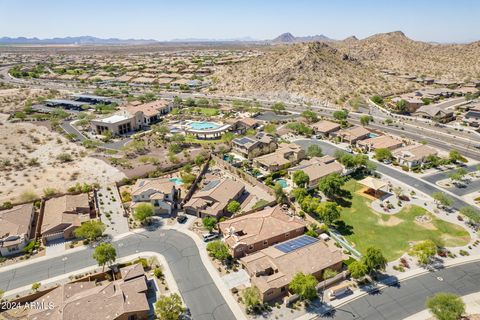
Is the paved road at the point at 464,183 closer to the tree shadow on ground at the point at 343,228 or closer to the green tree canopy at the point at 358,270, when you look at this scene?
the tree shadow on ground at the point at 343,228

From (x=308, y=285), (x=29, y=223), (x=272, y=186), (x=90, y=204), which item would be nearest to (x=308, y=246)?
(x=308, y=285)

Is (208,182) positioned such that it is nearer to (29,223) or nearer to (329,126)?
(29,223)

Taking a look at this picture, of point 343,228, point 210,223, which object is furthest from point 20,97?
point 343,228

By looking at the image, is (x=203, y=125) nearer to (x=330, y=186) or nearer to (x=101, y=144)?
(x=101, y=144)

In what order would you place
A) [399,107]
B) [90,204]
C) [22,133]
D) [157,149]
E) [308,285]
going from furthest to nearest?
[399,107], [22,133], [157,149], [90,204], [308,285]

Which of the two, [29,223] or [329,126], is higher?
[329,126]

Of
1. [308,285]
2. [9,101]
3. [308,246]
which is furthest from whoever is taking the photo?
[9,101]

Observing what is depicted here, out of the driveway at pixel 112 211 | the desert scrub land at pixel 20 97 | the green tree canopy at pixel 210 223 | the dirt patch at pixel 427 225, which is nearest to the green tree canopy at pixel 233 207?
the green tree canopy at pixel 210 223
